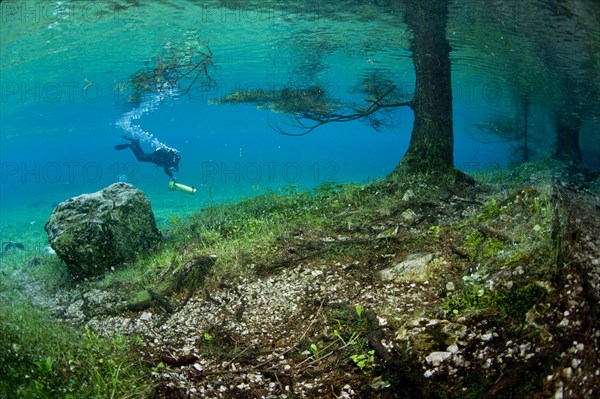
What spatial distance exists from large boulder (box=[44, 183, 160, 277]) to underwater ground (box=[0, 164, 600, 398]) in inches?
35.9

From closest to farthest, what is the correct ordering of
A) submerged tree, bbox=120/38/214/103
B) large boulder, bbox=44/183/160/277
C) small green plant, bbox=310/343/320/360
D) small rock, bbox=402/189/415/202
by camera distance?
small green plant, bbox=310/343/320/360 < large boulder, bbox=44/183/160/277 < small rock, bbox=402/189/415/202 < submerged tree, bbox=120/38/214/103

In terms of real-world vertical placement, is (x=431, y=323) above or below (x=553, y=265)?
below

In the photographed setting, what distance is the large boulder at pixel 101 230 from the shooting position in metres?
7.68

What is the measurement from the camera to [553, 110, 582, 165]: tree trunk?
2046 cm

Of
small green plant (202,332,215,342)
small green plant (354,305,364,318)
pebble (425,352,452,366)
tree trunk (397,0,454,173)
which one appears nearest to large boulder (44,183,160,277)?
small green plant (202,332,215,342)

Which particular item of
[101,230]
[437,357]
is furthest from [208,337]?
[101,230]

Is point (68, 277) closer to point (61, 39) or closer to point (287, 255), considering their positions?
point (287, 255)

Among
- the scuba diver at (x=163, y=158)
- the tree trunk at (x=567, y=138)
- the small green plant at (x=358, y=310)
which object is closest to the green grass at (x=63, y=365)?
the small green plant at (x=358, y=310)

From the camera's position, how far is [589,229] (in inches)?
146

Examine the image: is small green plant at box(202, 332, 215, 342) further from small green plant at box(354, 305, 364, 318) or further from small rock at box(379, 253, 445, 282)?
small rock at box(379, 253, 445, 282)

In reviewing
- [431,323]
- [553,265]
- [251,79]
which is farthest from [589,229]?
[251,79]

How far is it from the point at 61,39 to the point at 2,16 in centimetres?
438

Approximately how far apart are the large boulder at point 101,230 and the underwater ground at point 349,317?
0.91 meters

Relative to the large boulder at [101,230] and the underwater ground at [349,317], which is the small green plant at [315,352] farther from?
the large boulder at [101,230]
